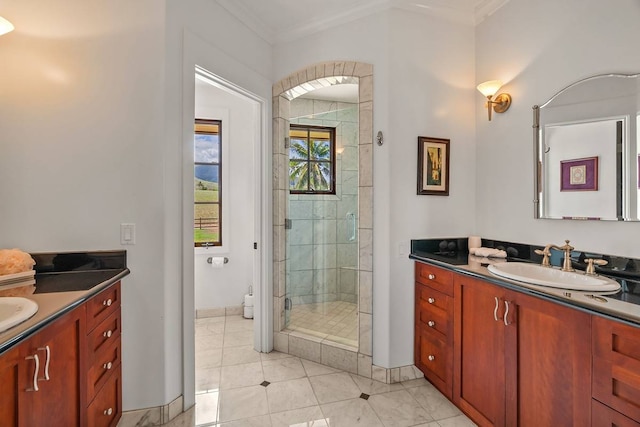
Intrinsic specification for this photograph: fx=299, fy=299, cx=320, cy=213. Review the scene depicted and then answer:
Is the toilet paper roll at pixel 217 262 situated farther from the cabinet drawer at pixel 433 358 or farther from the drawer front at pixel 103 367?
the cabinet drawer at pixel 433 358

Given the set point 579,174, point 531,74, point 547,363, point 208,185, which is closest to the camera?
point 547,363

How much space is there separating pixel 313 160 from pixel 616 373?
253cm

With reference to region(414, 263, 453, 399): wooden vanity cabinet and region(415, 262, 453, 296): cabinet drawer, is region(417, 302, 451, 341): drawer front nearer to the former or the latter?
region(414, 263, 453, 399): wooden vanity cabinet

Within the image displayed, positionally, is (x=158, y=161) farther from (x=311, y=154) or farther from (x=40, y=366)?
(x=311, y=154)

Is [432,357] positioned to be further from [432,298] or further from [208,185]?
[208,185]

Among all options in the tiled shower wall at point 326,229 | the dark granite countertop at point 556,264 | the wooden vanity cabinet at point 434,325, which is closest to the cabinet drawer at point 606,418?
the dark granite countertop at point 556,264

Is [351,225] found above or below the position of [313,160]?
below

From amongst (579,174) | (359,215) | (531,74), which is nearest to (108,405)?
(359,215)

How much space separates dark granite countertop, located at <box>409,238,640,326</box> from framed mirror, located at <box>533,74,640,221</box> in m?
0.25

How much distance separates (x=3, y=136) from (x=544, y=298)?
2799 mm

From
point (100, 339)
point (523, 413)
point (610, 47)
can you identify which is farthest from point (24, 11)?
point (523, 413)

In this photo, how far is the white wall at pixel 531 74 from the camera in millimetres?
1572

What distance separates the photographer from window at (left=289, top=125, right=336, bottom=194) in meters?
2.92

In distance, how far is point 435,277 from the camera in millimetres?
2059
